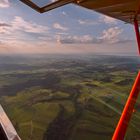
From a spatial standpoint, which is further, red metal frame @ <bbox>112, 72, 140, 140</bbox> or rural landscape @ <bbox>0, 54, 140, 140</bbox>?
rural landscape @ <bbox>0, 54, 140, 140</bbox>

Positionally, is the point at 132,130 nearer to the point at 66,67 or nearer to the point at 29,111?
the point at 29,111

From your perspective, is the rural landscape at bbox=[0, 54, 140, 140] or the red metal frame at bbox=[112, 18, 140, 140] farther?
the rural landscape at bbox=[0, 54, 140, 140]

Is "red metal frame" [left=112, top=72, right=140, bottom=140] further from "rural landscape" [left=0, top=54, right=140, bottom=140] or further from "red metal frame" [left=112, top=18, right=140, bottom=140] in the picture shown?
"rural landscape" [left=0, top=54, right=140, bottom=140]

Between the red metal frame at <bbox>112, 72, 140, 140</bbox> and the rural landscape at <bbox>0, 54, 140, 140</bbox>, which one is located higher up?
the red metal frame at <bbox>112, 72, 140, 140</bbox>

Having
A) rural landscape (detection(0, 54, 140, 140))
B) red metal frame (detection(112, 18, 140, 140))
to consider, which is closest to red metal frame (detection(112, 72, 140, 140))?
red metal frame (detection(112, 18, 140, 140))

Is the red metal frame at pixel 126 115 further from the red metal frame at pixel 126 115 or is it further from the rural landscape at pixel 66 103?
the rural landscape at pixel 66 103

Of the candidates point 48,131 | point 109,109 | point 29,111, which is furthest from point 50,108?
point 109,109

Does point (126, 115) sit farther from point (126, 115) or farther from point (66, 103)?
point (66, 103)

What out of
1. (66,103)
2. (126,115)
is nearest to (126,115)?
(126,115)

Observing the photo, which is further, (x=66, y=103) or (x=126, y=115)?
(x=66, y=103)
